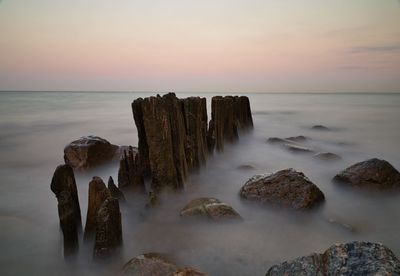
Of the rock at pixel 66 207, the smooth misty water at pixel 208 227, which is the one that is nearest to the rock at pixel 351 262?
the smooth misty water at pixel 208 227

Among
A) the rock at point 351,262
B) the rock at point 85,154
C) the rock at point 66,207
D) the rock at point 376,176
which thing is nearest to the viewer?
the rock at point 351,262

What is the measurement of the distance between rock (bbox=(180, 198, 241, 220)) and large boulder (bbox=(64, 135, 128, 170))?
10.8 ft

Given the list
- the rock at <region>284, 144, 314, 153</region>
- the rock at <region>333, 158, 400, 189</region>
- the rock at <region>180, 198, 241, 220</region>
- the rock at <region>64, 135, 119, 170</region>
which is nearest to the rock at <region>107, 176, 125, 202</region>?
the rock at <region>180, 198, 241, 220</region>

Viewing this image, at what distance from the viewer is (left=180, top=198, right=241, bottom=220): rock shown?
4216mm

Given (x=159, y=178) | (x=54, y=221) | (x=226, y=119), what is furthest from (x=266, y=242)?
(x=226, y=119)

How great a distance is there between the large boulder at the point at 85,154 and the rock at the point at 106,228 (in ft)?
12.1

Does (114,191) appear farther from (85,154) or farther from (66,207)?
(85,154)

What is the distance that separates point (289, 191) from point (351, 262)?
2.49 metres

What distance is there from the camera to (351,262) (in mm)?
2223

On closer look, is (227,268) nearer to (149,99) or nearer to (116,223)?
(116,223)

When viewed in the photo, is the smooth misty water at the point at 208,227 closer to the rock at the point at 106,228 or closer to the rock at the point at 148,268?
the rock at the point at 106,228

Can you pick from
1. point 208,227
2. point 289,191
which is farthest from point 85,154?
point 289,191

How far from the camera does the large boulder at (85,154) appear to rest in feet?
22.3

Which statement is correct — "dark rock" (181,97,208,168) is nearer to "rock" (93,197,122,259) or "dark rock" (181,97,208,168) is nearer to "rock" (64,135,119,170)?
"rock" (64,135,119,170)
